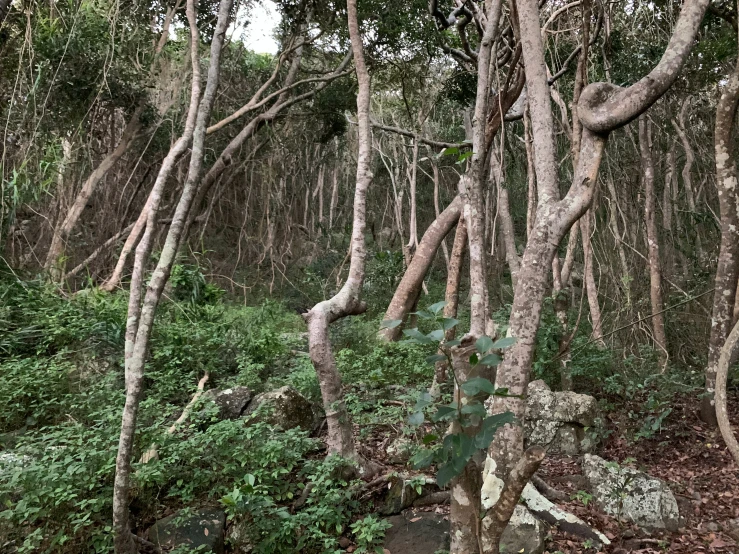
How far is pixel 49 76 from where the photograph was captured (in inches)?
277

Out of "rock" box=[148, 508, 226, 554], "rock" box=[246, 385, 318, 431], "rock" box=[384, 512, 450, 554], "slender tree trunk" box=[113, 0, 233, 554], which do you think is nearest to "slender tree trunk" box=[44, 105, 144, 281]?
"rock" box=[246, 385, 318, 431]

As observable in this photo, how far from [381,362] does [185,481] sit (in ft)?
8.63

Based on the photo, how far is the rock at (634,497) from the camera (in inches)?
135

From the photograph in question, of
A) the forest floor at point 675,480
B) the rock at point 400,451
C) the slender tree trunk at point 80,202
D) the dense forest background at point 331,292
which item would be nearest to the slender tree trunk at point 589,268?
the dense forest background at point 331,292

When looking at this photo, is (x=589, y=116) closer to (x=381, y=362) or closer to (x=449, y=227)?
(x=381, y=362)

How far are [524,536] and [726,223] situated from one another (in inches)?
129

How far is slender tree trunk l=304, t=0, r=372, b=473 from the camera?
11.2ft

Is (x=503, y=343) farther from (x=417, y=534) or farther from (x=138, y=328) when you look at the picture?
(x=138, y=328)

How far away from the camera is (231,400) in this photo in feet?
13.8

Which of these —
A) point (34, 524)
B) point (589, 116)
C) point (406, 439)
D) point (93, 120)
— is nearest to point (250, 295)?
point (93, 120)

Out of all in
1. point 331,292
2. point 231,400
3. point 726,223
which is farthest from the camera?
point 331,292

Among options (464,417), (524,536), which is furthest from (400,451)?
(464,417)

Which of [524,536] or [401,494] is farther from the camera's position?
[401,494]

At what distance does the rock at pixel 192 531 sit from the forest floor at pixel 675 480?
127 cm
